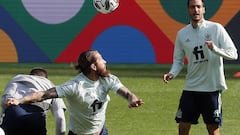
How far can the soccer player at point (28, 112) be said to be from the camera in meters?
7.53

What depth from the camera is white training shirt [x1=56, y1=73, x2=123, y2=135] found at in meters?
7.32

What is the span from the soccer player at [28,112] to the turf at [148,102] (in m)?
2.92

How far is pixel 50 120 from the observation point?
38.4 ft

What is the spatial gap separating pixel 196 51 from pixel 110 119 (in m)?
3.42

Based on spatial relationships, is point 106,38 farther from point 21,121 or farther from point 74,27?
point 21,121

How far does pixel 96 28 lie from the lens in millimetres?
20859

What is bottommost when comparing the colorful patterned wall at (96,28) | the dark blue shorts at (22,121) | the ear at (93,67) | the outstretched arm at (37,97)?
the dark blue shorts at (22,121)

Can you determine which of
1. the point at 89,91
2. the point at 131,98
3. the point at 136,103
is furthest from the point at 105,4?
the point at 136,103

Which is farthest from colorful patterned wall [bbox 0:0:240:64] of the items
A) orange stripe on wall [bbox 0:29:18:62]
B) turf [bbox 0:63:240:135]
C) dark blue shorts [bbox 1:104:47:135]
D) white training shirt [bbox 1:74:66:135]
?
dark blue shorts [bbox 1:104:47:135]

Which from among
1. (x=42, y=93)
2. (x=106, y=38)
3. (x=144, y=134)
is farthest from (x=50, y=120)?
(x=106, y=38)

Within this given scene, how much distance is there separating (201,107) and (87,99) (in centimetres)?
187

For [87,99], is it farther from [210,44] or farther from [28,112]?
[210,44]

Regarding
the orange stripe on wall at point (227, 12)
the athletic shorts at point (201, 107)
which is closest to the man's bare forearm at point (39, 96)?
the athletic shorts at point (201, 107)

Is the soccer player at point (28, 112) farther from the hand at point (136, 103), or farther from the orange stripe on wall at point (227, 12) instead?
the orange stripe on wall at point (227, 12)
